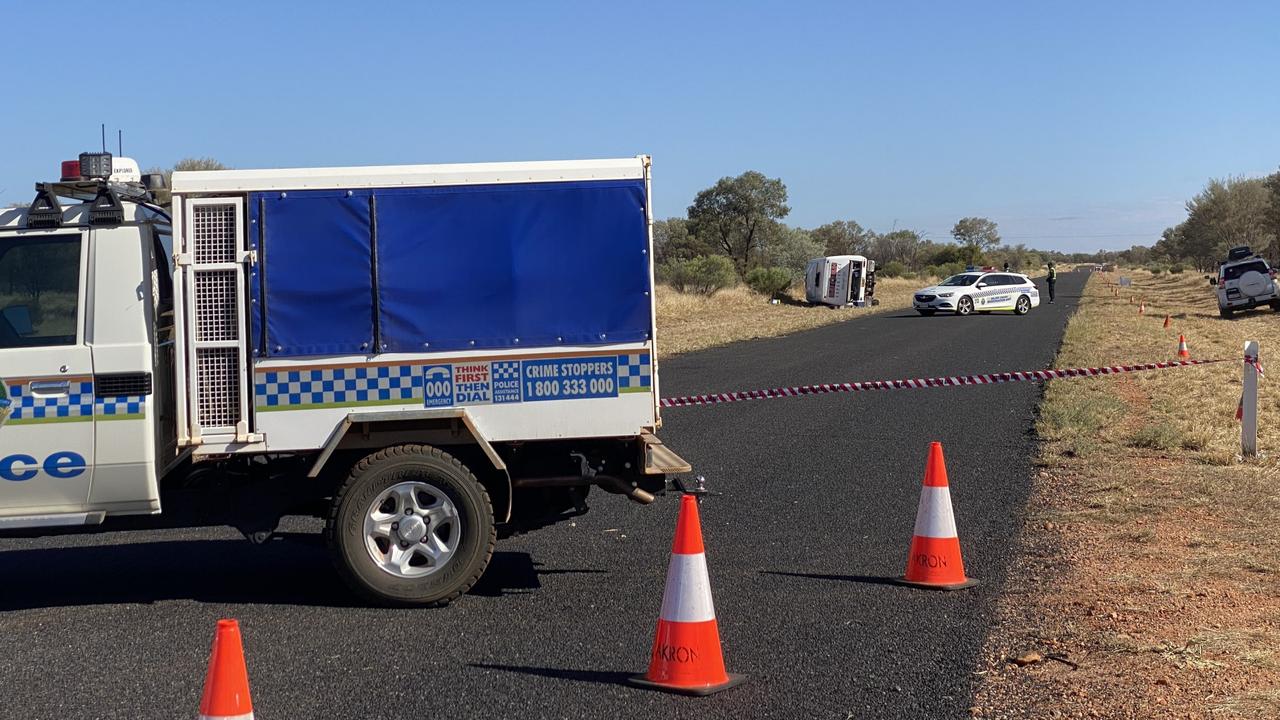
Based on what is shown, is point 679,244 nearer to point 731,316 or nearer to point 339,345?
point 731,316

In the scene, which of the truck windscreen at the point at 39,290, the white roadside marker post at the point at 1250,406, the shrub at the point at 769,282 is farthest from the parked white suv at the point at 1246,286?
the truck windscreen at the point at 39,290

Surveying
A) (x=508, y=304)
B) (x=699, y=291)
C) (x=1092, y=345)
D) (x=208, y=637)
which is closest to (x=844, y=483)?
(x=508, y=304)

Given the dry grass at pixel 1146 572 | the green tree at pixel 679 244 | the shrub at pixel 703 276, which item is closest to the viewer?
the dry grass at pixel 1146 572

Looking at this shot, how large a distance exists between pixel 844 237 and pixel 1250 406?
357ft

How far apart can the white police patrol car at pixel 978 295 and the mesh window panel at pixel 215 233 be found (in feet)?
126

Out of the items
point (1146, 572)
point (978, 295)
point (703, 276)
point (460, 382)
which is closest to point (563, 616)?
point (460, 382)

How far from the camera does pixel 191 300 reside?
6418mm

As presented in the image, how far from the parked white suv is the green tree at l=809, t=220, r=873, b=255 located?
3032 inches

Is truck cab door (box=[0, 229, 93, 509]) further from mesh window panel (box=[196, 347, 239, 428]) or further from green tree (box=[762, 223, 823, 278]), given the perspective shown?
green tree (box=[762, 223, 823, 278])

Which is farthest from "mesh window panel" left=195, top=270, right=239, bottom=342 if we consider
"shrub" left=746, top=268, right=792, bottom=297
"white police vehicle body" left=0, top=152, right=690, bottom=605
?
"shrub" left=746, top=268, right=792, bottom=297

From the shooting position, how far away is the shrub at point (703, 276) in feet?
173

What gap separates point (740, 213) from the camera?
78.7 metres

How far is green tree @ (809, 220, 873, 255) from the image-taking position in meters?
116

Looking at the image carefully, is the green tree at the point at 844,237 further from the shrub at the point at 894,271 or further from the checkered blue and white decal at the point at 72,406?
the checkered blue and white decal at the point at 72,406
